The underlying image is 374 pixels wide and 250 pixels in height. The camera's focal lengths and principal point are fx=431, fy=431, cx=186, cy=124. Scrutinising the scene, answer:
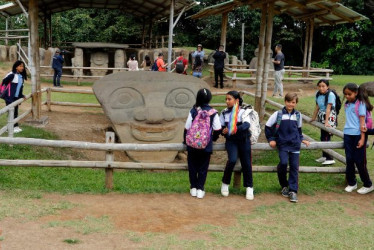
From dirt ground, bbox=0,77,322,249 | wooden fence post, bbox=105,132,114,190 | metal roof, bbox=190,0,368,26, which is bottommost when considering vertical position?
dirt ground, bbox=0,77,322,249

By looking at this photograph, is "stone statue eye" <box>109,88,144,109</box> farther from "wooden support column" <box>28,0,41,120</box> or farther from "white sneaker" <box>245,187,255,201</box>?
"white sneaker" <box>245,187,255,201</box>

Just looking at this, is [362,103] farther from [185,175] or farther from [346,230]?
[185,175]

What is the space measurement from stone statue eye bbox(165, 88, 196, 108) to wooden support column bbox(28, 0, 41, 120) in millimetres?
3088

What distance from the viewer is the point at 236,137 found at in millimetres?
5367

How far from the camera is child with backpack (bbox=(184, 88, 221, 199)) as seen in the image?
17.3 ft

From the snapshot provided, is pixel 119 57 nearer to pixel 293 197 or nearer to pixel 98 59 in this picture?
pixel 98 59

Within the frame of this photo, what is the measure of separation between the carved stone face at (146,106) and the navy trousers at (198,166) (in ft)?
10.2

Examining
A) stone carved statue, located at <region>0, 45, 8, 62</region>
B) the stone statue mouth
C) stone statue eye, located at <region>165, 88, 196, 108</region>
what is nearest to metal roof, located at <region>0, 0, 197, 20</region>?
stone carved statue, located at <region>0, 45, 8, 62</region>

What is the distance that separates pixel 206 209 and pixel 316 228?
1.25 metres

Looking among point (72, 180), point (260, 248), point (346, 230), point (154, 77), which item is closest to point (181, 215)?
point (260, 248)

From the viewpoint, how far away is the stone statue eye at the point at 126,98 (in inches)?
340

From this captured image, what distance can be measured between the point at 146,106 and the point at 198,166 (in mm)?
3439

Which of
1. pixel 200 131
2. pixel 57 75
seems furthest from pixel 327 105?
pixel 57 75

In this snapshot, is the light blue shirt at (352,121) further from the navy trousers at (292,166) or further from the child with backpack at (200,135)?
the child with backpack at (200,135)
